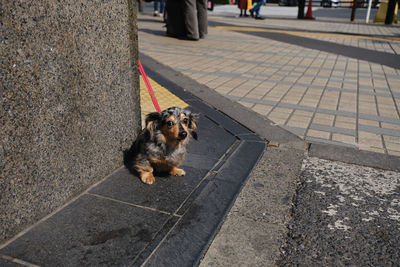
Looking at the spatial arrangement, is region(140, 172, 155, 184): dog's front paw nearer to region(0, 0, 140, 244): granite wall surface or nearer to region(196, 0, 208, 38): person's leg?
region(0, 0, 140, 244): granite wall surface

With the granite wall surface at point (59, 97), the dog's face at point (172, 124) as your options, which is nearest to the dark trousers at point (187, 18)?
the granite wall surface at point (59, 97)

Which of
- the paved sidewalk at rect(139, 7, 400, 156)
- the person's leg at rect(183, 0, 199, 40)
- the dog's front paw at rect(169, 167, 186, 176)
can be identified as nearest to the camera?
the dog's front paw at rect(169, 167, 186, 176)

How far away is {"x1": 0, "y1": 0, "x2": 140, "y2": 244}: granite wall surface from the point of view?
1.98m

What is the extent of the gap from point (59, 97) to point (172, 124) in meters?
0.92

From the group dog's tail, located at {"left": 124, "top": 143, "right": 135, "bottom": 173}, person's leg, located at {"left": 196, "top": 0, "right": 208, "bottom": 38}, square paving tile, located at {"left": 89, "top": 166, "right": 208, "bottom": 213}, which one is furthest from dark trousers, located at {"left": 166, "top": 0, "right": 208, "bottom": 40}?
square paving tile, located at {"left": 89, "top": 166, "right": 208, "bottom": 213}

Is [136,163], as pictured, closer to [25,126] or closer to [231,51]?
[25,126]

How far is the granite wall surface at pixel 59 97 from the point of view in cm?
198

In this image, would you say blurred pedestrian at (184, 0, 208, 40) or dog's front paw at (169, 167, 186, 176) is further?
blurred pedestrian at (184, 0, 208, 40)

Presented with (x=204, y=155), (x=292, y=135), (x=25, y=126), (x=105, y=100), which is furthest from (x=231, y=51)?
(x=25, y=126)

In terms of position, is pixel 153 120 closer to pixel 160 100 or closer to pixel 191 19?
pixel 160 100

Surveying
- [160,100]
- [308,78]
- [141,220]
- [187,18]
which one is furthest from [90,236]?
[187,18]

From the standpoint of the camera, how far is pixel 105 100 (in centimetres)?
280

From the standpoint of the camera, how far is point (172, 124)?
2.80 m

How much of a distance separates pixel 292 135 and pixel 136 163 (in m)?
2.00
